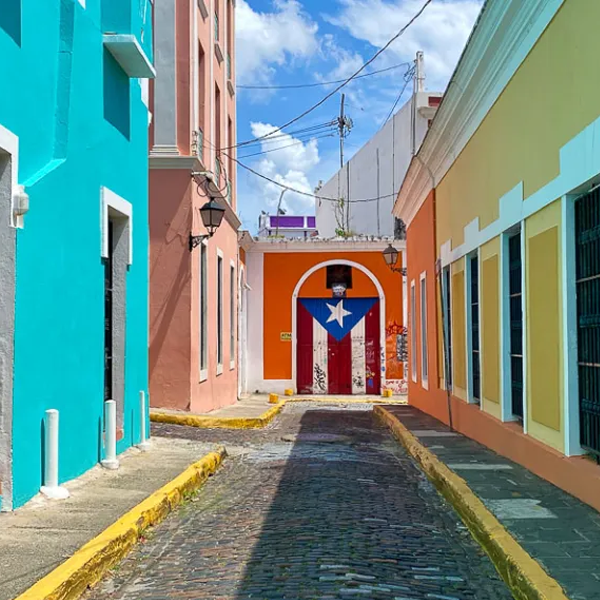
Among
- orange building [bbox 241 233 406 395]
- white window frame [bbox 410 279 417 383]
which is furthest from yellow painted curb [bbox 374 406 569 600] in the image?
orange building [bbox 241 233 406 395]

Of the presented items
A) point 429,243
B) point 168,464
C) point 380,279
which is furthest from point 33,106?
point 380,279

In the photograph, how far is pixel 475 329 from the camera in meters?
10.5

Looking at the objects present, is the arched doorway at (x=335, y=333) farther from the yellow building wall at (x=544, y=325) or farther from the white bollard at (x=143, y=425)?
the yellow building wall at (x=544, y=325)

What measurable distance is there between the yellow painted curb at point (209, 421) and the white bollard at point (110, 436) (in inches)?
168

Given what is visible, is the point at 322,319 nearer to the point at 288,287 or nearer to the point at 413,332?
the point at 288,287

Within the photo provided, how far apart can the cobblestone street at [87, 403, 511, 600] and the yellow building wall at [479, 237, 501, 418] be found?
1.28 metres

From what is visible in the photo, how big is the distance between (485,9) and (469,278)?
391 cm

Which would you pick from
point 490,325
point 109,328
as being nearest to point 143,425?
point 109,328

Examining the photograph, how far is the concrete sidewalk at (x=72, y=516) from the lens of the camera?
4293 mm

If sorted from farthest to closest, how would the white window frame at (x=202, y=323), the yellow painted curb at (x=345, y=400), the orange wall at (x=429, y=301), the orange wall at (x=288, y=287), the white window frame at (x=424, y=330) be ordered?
the orange wall at (x=288, y=287)
the yellow painted curb at (x=345, y=400)
the white window frame at (x=424, y=330)
the orange wall at (x=429, y=301)
the white window frame at (x=202, y=323)

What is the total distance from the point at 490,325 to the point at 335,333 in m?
14.1

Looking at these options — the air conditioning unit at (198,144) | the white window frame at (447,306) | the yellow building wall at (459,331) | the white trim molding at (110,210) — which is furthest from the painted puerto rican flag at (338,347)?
the white trim molding at (110,210)

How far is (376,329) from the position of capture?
75.7 ft

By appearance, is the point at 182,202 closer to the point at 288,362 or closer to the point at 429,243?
the point at 429,243
